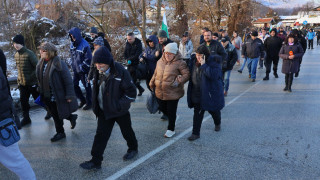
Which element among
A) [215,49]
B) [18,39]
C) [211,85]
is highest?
[18,39]

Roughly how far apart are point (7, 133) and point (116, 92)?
1311 millimetres

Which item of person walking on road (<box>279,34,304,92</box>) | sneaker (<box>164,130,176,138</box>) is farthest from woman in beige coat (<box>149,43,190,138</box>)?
person walking on road (<box>279,34,304,92</box>)

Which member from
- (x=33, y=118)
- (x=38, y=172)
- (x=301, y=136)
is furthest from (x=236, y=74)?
(x=38, y=172)

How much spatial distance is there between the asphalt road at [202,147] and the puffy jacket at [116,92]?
862 mm

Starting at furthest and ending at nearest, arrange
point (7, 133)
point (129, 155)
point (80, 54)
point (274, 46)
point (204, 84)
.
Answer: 1. point (274, 46)
2. point (80, 54)
3. point (204, 84)
4. point (129, 155)
5. point (7, 133)

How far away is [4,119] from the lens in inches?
106

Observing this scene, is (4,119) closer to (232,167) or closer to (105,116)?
(105,116)

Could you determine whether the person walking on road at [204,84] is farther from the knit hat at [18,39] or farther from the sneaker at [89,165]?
the knit hat at [18,39]

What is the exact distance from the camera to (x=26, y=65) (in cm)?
520

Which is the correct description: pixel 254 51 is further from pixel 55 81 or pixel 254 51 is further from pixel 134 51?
pixel 55 81

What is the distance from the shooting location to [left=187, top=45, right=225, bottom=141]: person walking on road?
4.22m

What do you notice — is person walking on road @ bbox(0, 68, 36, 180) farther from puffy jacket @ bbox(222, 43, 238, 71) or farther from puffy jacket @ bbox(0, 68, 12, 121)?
puffy jacket @ bbox(222, 43, 238, 71)

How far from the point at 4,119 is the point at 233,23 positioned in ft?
84.6

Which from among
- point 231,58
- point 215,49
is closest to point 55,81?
point 215,49
